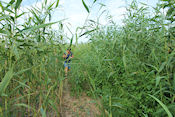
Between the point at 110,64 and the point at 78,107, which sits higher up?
the point at 110,64

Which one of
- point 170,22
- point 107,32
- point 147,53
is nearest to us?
point 170,22

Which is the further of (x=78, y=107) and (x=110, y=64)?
(x=78, y=107)

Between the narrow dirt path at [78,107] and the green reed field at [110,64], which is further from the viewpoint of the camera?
the narrow dirt path at [78,107]

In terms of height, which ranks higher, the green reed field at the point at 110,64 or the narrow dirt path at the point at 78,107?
the green reed field at the point at 110,64

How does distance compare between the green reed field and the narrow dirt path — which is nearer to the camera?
the green reed field

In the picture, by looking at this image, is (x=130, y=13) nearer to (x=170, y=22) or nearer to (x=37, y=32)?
(x=170, y=22)

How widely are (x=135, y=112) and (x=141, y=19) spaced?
1.39 metres

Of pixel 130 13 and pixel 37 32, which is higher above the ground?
pixel 130 13

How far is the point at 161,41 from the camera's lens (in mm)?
1586

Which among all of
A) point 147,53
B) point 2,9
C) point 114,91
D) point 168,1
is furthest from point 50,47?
point 168,1

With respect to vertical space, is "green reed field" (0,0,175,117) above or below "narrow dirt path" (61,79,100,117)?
above

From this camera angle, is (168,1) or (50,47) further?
(50,47)

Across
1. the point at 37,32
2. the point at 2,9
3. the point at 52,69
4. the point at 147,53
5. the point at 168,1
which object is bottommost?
the point at 52,69

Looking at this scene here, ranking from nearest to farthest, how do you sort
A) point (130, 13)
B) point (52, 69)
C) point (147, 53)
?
point (52, 69)
point (147, 53)
point (130, 13)
